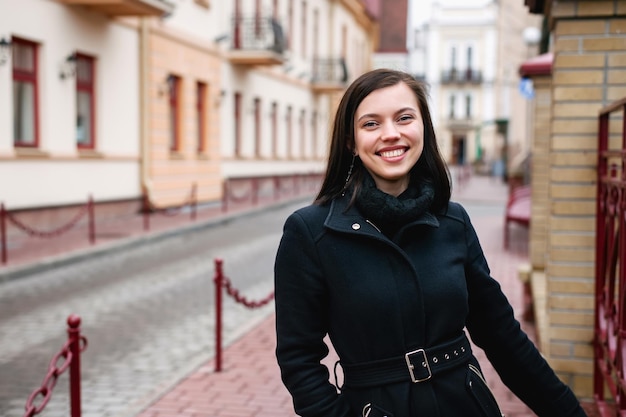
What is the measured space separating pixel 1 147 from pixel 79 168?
2627 mm

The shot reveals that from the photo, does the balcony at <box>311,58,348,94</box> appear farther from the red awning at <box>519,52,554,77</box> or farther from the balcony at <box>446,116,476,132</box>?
the balcony at <box>446,116,476,132</box>

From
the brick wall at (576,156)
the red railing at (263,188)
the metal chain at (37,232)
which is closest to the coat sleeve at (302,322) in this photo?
the brick wall at (576,156)

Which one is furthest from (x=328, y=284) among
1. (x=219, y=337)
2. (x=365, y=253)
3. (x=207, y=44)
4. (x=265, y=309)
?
(x=207, y=44)

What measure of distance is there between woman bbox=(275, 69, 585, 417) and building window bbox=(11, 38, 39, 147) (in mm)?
13827

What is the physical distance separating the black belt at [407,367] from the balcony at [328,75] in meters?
34.3

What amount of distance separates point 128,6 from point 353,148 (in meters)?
15.6

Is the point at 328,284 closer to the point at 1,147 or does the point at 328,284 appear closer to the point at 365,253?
the point at 365,253

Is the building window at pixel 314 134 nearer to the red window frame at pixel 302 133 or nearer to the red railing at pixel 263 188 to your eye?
the red window frame at pixel 302 133

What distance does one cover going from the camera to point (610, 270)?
3920mm

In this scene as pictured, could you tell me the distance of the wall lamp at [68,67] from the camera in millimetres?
16219

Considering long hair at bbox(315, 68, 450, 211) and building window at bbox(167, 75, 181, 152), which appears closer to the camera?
long hair at bbox(315, 68, 450, 211)

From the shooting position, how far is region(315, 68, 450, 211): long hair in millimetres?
2424

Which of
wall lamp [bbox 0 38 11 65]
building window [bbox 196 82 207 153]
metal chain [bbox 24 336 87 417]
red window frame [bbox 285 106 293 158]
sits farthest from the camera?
red window frame [bbox 285 106 293 158]

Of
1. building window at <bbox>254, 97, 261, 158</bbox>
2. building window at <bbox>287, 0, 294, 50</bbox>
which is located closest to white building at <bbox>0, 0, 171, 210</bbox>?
building window at <bbox>254, 97, 261, 158</bbox>
